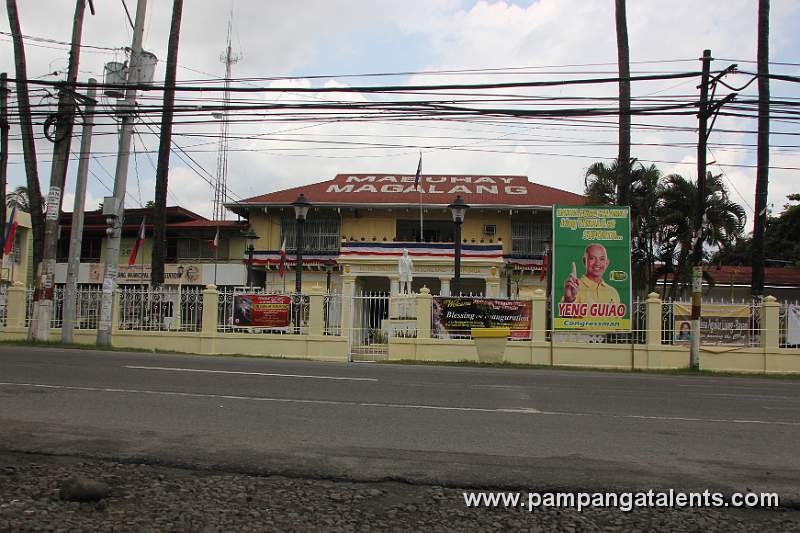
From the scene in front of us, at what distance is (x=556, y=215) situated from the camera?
64.1 ft

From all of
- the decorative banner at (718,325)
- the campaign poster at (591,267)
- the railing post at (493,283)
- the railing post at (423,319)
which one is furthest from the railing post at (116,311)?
the railing post at (493,283)

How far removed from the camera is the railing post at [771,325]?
19.2 meters

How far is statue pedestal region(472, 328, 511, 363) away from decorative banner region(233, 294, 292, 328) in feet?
17.8

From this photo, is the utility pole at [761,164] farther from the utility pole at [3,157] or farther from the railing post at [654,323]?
the utility pole at [3,157]

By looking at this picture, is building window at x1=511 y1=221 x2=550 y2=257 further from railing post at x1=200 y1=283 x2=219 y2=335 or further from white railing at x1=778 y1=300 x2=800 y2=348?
railing post at x1=200 y1=283 x2=219 y2=335

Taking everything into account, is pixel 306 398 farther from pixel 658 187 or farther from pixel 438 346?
pixel 658 187

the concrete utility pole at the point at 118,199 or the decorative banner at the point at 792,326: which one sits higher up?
the concrete utility pole at the point at 118,199

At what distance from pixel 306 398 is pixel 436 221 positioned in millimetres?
27100

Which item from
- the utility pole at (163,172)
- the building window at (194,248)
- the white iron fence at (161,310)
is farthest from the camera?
the building window at (194,248)

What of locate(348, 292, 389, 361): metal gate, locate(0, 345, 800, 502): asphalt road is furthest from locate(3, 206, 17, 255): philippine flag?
locate(0, 345, 800, 502): asphalt road

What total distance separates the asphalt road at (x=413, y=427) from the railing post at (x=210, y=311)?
728 centimetres

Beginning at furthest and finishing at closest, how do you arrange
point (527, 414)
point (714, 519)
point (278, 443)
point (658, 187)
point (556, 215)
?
1. point (658, 187)
2. point (556, 215)
3. point (527, 414)
4. point (278, 443)
5. point (714, 519)

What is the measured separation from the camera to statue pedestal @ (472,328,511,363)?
1864 cm

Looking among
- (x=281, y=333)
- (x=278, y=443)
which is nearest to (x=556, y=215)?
(x=281, y=333)
